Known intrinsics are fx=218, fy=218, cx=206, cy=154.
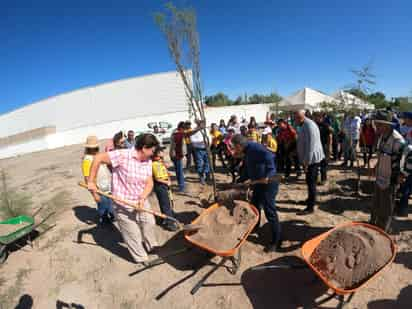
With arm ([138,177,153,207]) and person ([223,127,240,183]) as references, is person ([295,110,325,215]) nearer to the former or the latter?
person ([223,127,240,183])

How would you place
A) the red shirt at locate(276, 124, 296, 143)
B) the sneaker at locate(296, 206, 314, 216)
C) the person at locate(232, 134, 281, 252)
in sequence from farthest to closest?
the red shirt at locate(276, 124, 296, 143), the sneaker at locate(296, 206, 314, 216), the person at locate(232, 134, 281, 252)

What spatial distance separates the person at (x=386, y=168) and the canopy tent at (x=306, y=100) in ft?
45.0

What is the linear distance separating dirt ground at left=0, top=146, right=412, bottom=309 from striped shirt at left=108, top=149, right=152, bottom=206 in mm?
1165

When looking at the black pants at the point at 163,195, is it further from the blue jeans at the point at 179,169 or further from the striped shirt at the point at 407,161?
the striped shirt at the point at 407,161

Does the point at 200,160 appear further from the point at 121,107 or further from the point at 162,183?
the point at 121,107

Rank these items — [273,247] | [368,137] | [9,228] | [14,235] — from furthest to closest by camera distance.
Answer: [368,137], [9,228], [14,235], [273,247]

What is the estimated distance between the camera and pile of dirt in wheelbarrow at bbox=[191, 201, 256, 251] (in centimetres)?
265

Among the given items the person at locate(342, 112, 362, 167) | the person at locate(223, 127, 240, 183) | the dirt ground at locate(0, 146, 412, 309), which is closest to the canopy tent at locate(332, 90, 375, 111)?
the person at locate(342, 112, 362, 167)

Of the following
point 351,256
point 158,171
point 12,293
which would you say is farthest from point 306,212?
point 12,293

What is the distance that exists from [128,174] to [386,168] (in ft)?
11.1

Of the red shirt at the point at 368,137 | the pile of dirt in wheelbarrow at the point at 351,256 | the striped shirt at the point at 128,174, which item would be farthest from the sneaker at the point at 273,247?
the red shirt at the point at 368,137

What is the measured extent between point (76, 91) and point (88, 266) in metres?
31.7

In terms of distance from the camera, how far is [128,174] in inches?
109

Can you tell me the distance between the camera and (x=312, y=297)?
2408 mm
